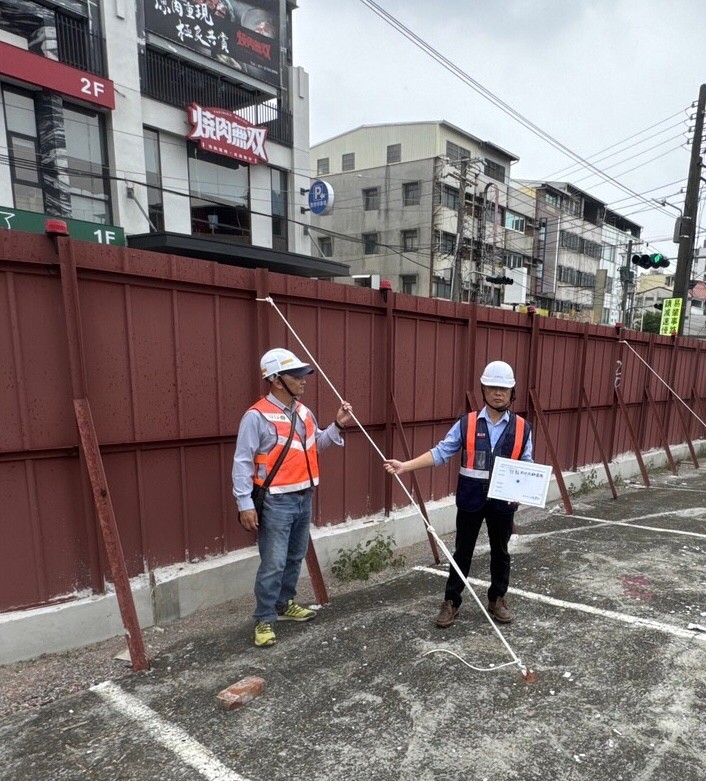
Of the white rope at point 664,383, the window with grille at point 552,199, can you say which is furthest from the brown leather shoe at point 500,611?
the window with grille at point 552,199

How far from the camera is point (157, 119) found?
13.8 metres

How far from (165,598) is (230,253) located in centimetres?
1106

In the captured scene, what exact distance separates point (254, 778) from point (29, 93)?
46.4 feet

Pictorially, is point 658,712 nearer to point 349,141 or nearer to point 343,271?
point 343,271

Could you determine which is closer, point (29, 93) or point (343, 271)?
point (29, 93)

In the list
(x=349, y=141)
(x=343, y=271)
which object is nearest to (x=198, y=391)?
(x=343, y=271)

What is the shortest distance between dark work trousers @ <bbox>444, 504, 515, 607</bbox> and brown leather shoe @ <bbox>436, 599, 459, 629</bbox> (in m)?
0.04

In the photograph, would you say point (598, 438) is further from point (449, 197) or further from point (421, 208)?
point (449, 197)

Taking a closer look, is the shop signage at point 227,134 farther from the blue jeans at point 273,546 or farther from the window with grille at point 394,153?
the window with grille at point 394,153

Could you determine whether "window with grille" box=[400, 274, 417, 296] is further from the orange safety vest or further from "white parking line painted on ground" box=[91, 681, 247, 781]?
"white parking line painted on ground" box=[91, 681, 247, 781]

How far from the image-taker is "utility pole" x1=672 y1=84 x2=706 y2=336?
1546 centimetres

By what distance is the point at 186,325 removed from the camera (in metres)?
3.89

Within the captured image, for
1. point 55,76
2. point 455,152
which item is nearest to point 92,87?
point 55,76

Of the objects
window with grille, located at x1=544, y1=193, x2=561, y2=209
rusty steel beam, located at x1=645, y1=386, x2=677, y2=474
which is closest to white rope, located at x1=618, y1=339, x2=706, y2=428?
rusty steel beam, located at x1=645, y1=386, x2=677, y2=474
